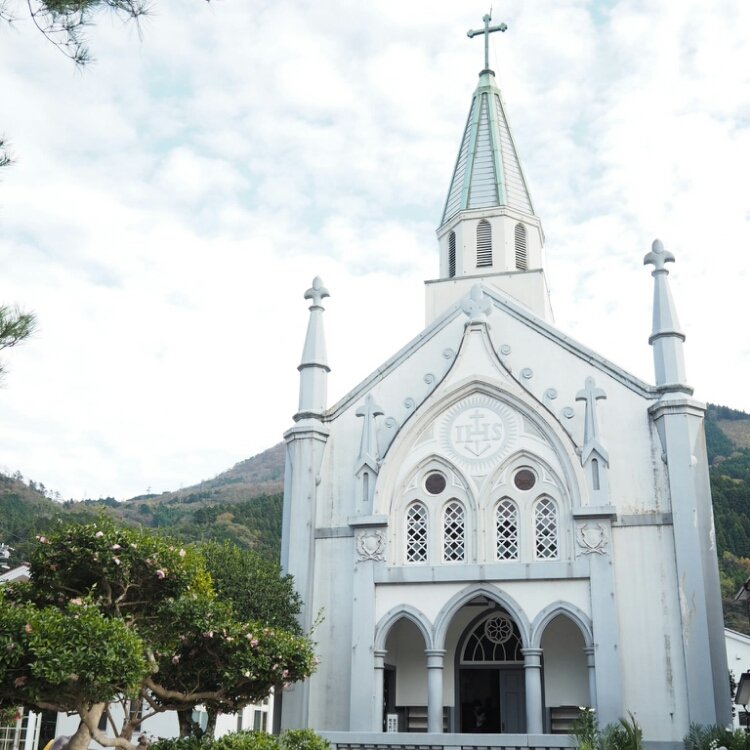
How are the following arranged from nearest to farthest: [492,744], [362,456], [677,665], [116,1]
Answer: [116,1] → [492,744] → [677,665] → [362,456]

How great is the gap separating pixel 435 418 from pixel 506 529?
12.0 ft

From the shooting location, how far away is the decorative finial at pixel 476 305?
27.8m

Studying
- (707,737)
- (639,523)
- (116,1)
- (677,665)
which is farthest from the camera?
(639,523)

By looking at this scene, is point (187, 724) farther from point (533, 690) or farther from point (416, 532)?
point (416, 532)

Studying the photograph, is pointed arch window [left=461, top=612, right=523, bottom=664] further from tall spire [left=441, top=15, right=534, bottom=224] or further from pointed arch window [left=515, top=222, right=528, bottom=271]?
tall spire [left=441, top=15, right=534, bottom=224]

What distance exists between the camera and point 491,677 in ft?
88.2

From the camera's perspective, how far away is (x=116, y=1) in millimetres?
9305

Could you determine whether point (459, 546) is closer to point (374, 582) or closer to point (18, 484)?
point (374, 582)

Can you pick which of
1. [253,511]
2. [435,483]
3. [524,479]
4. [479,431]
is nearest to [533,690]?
[524,479]

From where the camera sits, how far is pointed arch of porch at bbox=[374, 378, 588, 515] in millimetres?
25594

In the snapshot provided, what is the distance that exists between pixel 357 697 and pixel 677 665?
774cm

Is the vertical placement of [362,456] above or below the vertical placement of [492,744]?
above

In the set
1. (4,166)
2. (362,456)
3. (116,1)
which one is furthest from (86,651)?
(362,456)

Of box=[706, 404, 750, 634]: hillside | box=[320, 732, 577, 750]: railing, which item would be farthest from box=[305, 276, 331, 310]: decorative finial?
box=[706, 404, 750, 634]: hillside
